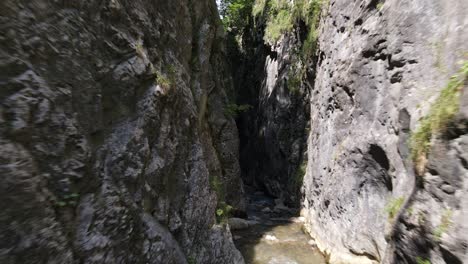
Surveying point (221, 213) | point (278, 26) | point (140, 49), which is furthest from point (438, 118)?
point (278, 26)

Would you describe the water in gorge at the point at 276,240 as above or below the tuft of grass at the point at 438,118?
below

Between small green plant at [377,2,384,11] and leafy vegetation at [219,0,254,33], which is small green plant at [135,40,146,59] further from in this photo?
leafy vegetation at [219,0,254,33]

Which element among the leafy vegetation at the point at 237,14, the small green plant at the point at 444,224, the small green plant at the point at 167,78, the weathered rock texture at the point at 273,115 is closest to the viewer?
the small green plant at the point at 444,224

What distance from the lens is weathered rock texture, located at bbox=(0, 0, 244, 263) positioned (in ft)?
10.9

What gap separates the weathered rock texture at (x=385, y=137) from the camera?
4.86 metres

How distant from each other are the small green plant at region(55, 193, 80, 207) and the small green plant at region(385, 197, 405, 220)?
5541 mm

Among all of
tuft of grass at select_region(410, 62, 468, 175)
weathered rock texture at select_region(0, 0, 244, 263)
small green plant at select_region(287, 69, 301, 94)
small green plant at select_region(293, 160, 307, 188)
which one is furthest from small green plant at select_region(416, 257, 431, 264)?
small green plant at select_region(287, 69, 301, 94)

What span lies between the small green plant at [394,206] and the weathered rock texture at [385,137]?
8cm

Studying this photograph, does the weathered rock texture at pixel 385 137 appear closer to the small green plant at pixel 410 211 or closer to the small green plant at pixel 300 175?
the small green plant at pixel 410 211

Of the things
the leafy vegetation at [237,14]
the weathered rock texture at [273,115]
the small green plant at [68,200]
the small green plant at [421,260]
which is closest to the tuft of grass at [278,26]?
the weathered rock texture at [273,115]

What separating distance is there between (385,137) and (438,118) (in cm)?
238

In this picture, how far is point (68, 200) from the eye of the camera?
3.88 metres

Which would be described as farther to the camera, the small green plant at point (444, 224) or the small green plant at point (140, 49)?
the small green plant at point (140, 49)

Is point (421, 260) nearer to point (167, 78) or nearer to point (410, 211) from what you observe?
point (410, 211)
